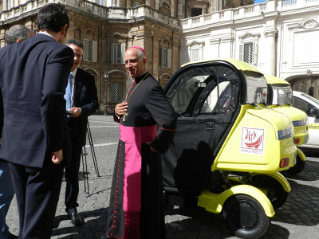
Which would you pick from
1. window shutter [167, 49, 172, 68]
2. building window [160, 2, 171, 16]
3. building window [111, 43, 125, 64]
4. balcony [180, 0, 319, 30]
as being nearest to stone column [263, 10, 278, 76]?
→ balcony [180, 0, 319, 30]

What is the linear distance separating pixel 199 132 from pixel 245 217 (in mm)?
1043

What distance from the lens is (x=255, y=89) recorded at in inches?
137

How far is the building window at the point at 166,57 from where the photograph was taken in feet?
94.8

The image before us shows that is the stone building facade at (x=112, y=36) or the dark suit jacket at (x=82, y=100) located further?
the stone building facade at (x=112, y=36)

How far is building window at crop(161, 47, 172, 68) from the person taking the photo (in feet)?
94.8

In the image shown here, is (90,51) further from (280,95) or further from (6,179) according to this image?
(6,179)

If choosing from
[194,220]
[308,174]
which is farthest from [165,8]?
[194,220]

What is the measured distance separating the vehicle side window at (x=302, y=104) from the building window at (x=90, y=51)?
20.4 m

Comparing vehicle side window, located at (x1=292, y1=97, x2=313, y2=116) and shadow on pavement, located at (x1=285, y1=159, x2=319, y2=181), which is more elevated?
vehicle side window, located at (x1=292, y1=97, x2=313, y2=116)

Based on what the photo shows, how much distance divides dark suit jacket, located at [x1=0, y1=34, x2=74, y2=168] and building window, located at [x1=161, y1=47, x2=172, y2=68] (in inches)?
1072

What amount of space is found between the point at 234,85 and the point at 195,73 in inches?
21.4

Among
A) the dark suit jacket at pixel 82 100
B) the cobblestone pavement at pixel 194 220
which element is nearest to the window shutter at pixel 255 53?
the cobblestone pavement at pixel 194 220

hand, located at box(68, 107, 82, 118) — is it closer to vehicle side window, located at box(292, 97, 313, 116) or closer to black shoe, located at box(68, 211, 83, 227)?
black shoe, located at box(68, 211, 83, 227)

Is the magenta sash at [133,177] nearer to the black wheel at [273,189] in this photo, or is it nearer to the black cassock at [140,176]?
the black cassock at [140,176]
